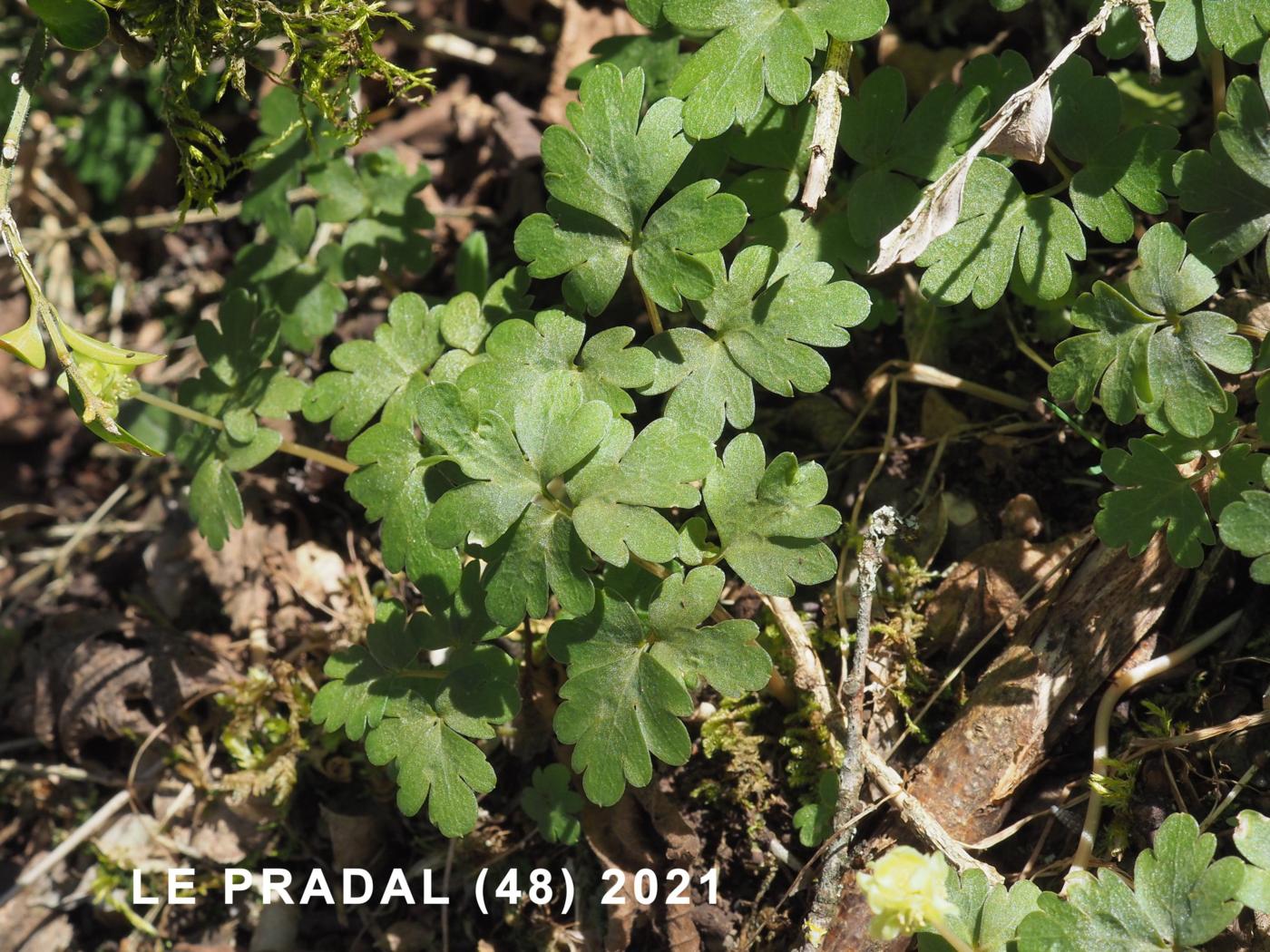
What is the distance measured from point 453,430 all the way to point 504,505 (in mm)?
223

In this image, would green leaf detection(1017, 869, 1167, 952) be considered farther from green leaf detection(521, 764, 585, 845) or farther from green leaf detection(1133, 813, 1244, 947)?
green leaf detection(521, 764, 585, 845)

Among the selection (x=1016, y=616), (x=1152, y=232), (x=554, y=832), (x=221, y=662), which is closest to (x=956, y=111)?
(x=1152, y=232)

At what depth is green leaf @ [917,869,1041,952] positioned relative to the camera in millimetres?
2055

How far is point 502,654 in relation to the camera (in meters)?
2.42

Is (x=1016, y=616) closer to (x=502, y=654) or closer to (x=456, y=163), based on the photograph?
(x=502, y=654)

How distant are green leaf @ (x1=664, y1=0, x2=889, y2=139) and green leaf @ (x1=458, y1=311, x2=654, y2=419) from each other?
1.61ft

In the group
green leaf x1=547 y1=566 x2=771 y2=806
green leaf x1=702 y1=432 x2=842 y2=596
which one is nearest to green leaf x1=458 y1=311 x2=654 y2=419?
green leaf x1=702 y1=432 x2=842 y2=596

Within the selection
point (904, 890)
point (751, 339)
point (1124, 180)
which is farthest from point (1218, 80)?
point (904, 890)

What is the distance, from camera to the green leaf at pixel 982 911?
2.05m

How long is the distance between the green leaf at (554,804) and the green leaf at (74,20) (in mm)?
2011

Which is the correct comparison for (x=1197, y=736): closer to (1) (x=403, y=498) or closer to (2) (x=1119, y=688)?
(2) (x=1119, y=688)

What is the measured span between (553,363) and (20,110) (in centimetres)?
124

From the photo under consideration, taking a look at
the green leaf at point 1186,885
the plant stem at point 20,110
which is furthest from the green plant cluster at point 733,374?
the plant stem at point 20,110

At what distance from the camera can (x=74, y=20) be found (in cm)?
222
